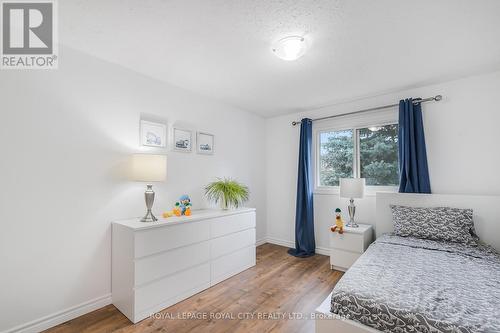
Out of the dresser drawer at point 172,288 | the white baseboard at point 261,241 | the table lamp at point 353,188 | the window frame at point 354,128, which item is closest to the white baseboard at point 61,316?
the dresser drawer at point 172,288

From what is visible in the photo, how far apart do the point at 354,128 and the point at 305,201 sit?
1.41 m

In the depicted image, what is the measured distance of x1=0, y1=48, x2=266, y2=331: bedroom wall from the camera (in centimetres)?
182

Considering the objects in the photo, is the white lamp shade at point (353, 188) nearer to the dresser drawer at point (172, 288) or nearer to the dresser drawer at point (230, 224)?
the dresser drawer at point (230, 224)

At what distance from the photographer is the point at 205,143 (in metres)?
3.37

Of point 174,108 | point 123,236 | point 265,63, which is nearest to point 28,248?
point 123,236

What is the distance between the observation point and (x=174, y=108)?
299cm

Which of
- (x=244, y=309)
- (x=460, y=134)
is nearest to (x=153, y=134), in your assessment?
(x=244, y=309)

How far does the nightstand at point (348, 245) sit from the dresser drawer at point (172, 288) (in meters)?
1.72

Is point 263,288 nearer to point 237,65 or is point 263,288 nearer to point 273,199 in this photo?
point 273,199

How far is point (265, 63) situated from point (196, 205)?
2.03m

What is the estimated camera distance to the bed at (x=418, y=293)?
123cm

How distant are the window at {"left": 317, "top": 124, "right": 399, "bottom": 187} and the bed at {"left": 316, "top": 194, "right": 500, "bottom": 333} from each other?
50.8 inches

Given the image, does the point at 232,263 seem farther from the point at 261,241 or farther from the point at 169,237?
the point at 261,241

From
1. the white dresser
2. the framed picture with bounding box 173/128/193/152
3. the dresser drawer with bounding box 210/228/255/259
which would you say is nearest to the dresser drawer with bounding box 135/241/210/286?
the white dresser
